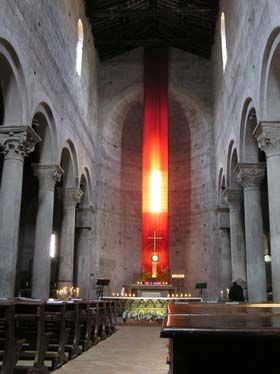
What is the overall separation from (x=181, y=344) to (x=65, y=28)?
16.4 meters

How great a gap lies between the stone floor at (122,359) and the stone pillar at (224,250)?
35.1 feet

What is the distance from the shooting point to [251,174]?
14211 millimetres

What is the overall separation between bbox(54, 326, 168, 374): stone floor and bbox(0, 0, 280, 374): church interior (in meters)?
0.05

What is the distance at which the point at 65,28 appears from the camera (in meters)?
16.2

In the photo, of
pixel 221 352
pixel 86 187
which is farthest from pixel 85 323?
pixel 86 187

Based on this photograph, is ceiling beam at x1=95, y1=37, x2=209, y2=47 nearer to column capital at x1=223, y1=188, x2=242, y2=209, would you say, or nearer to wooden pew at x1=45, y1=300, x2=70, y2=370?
column capital at x1=223, y1=188, x2=242, y2=209

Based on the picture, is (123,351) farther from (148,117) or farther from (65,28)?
(148,117)

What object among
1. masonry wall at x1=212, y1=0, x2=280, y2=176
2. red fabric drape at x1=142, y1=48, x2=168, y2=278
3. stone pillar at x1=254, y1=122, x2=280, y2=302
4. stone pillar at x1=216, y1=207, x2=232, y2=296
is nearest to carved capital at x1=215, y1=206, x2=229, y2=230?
stone pillar at x1=216, y1=207, x2=232, y2=296

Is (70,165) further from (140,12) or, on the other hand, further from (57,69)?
(140,12)

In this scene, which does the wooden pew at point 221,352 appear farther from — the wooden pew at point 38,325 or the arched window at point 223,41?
the arched window at point 223,41

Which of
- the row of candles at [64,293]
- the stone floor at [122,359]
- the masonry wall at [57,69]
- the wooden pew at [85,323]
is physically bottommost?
the stone floor at [122,359]

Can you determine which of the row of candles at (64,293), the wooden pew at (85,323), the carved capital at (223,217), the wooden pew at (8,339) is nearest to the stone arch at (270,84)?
the wooden pew at (85,323)

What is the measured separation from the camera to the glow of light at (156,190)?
22094mm

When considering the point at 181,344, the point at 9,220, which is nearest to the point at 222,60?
the point at 9,220
